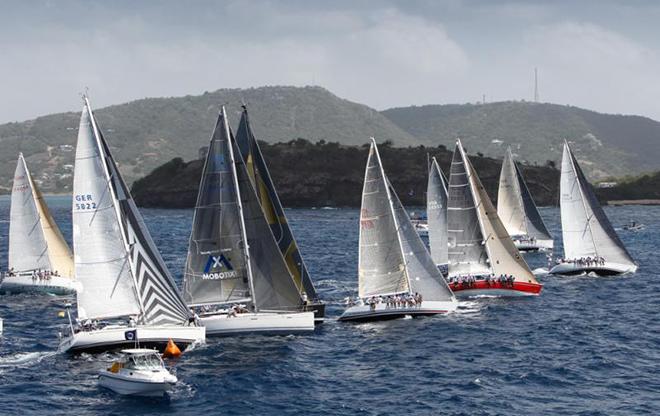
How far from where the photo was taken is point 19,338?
5703cm

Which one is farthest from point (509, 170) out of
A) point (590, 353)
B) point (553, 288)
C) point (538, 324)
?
point (590, 353)

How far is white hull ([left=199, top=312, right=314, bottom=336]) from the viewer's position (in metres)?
53.6

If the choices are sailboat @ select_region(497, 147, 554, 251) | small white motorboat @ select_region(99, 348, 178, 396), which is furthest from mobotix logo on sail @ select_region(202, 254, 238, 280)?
sailboat @ select_region(497, 147, 554, 251)

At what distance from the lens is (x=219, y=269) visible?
55062mm

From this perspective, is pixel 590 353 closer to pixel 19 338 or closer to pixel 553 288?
pixel 553 288

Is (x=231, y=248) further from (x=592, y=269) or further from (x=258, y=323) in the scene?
(x=592, y=269)

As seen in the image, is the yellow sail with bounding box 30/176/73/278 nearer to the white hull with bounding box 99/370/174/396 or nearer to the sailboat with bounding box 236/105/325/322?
the sailboat with bounding box 236/105/325/322

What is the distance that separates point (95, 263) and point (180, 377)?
25.3 ft

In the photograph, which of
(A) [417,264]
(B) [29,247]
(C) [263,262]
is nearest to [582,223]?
(A) [417,264]

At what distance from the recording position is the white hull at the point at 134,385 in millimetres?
42125

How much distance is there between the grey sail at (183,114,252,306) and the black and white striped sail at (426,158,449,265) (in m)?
26.6

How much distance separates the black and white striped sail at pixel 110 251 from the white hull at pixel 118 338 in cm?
95

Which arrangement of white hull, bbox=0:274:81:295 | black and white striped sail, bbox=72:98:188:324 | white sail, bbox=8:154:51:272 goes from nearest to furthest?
black and white striped sail, bbox=72:98:188:324 < white hull, bbox=0:274:81:295 < white sail, bbox=8:154:51:272

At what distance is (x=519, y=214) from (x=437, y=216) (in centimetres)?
3426
